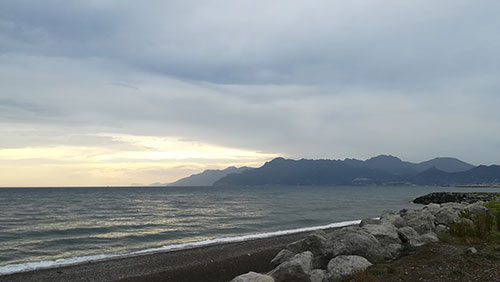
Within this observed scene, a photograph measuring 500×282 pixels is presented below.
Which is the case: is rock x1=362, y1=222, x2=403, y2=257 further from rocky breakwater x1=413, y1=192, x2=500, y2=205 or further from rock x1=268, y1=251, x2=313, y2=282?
rocky breakwater x1=413, y1=192, x2=500, y2=205

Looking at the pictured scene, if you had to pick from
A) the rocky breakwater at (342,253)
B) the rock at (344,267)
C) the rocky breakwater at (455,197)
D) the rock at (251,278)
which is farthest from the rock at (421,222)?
the rocky breakwater at (455,197)

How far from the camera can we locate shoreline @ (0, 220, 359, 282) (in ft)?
43.8

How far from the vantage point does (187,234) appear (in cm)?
2580

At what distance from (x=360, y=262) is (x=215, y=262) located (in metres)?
7.78

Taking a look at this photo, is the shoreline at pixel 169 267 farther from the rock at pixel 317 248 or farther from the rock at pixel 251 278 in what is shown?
the rock at pixel 251 278

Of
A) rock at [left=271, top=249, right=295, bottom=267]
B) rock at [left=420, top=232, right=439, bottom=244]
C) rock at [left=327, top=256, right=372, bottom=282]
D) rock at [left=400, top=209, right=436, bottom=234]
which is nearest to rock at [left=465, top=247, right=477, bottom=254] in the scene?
rock at [left=420, top=232, right=439, bottom=244]

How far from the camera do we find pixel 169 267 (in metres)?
14.7

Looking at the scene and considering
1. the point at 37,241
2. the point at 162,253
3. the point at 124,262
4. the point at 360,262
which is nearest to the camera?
the point at 360,262

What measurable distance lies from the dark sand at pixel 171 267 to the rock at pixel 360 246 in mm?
3584

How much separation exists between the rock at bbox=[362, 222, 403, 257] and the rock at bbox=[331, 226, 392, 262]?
0.58m

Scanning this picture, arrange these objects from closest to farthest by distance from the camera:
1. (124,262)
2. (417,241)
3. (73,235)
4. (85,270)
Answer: (417,241) < (85,270) < (124,262) < (73,235)

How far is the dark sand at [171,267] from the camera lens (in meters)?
13.3

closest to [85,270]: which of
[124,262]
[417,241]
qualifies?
[124,262]

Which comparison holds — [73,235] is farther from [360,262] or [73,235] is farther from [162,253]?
[360,262]
